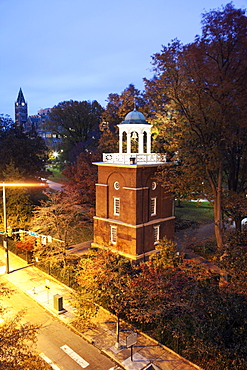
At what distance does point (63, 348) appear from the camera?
56.4 ft

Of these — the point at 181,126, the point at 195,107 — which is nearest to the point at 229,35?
the point at 195,107

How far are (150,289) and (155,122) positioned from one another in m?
17.8

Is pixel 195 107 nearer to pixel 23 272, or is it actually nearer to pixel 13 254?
pixel 23 272

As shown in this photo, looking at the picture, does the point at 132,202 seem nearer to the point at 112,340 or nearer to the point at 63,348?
the point at 112,340

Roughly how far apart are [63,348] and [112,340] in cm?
273

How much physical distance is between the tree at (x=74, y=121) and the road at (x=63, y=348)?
42809mm

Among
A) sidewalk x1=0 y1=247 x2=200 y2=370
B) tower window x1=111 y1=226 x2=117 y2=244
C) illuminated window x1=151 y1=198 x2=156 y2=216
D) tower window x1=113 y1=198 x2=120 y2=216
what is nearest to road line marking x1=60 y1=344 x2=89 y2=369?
sidewalk x1=0 y1=247 x2=200 y2=370

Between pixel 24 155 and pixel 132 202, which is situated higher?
pixel 24 155

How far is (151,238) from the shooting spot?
1062 inches

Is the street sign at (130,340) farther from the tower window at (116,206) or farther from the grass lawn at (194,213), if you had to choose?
the grass lawn at (194,213)

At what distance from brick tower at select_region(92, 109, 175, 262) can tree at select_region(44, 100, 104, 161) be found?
3386 cm

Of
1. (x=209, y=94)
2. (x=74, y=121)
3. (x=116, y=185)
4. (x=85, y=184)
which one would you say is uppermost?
(x=74, y=121)

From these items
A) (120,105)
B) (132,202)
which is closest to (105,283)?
(132,202)

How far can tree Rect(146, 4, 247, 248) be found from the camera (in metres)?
21.4
